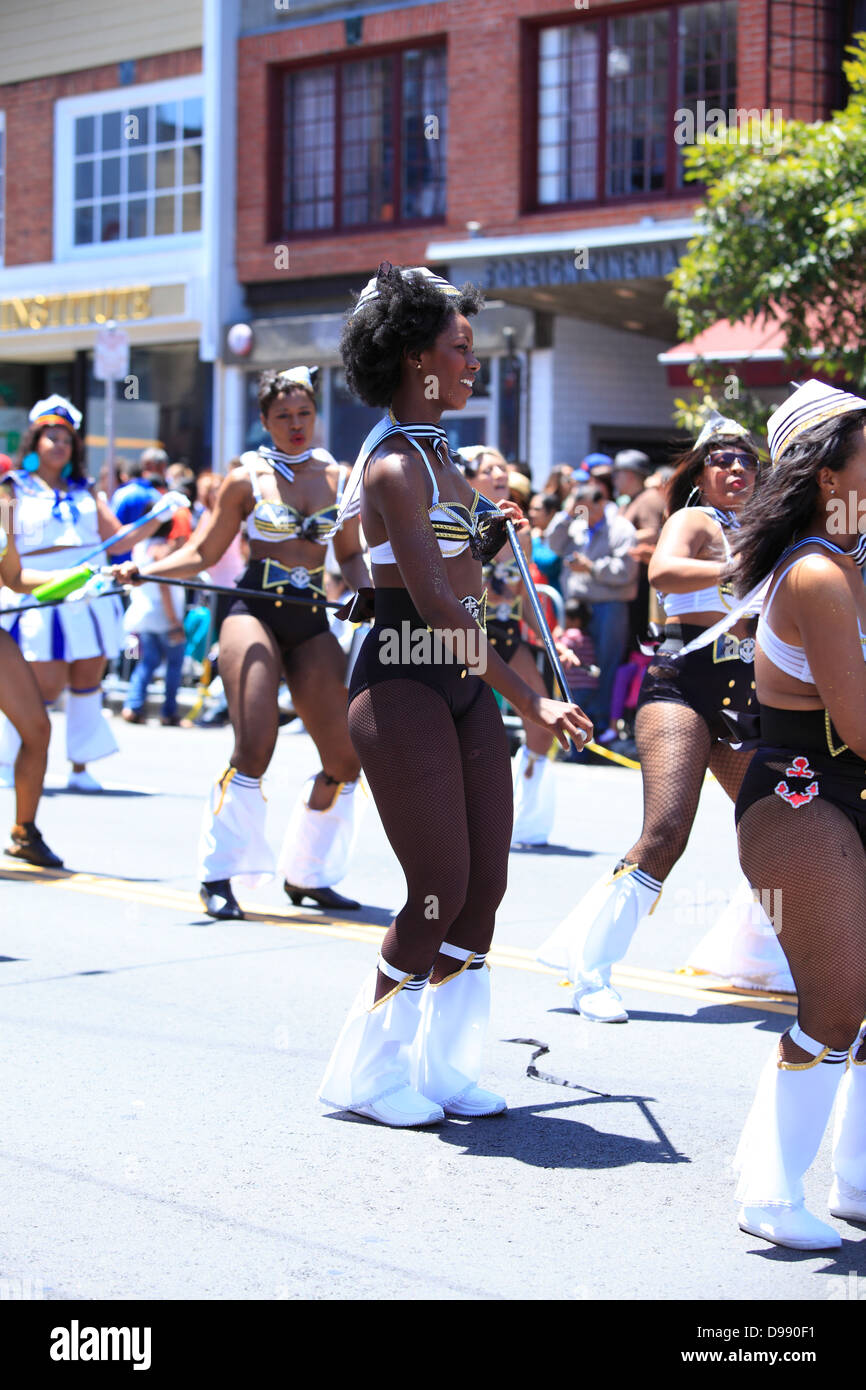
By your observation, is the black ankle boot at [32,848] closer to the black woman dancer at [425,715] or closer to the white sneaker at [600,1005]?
the white sneaker at [600,1005]

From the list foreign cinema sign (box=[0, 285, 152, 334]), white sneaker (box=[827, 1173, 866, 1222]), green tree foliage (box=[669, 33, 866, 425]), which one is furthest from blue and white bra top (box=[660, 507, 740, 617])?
foreign cinema sign (box=[0, 285, 152, 334])

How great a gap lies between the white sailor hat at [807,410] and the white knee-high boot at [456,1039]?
1685 millimetres

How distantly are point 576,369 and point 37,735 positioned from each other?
13.1 metres

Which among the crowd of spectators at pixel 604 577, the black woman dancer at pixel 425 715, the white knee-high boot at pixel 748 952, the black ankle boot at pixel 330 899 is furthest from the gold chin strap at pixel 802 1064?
the crowd of spectators at pixel 604 577

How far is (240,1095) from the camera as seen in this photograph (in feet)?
17.4

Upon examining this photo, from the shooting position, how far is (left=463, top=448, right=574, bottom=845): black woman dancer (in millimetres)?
9875

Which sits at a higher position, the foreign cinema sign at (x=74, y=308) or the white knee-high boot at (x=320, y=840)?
the foreign cinema sign at (x=74, y=308)

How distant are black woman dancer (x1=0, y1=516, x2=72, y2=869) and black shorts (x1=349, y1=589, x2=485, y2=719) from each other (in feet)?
12.0

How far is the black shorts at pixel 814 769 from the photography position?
4086mm

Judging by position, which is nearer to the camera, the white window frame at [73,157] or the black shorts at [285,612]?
the black shorts at [285,612]

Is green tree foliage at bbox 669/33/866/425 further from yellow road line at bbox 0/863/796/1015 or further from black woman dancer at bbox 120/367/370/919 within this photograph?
yellow road line at bbox 0/863/796/1015

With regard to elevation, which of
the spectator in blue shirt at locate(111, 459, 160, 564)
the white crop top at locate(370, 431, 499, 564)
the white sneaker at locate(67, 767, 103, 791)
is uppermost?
the spectator in blue shirt at locate(111, 459, 160, 564)

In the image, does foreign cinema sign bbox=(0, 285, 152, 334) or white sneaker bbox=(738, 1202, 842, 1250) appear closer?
white sneaker bbox=(738, 1202, 842, 1250)

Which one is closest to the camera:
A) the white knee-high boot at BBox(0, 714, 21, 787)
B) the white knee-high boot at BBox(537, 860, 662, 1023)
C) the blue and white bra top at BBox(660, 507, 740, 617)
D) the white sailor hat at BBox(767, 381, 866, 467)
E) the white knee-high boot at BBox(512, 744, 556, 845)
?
the white sailor hat at BBox(767, 381, 866, 467)
